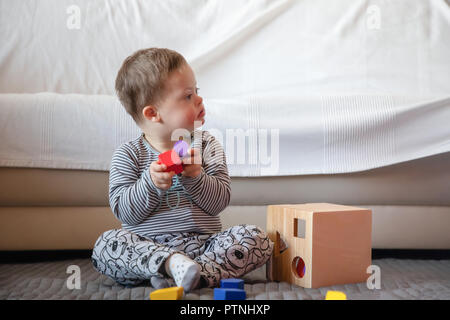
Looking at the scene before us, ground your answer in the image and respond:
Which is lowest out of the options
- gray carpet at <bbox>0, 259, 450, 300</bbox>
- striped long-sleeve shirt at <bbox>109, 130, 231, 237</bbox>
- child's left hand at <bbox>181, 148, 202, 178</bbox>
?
gray carpet at <bbox>0, 259, 450, 300</bbox>

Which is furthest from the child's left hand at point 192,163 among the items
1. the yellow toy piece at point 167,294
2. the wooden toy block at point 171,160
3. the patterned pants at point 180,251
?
the yellow toy piece at point 167,294

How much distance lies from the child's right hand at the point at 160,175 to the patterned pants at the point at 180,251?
11cm

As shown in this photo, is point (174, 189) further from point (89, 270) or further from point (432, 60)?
point (432, 60)

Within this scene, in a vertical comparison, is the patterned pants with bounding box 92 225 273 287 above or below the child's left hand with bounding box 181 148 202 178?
below

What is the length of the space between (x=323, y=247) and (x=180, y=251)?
0.88 ft

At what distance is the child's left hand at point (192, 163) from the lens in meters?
0.89

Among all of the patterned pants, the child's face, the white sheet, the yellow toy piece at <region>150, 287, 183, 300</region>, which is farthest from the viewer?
the white sheet

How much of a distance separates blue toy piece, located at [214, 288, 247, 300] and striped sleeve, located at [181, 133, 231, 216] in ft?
0.84

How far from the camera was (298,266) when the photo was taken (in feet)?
3.22

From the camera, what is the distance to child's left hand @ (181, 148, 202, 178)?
0.89 metres

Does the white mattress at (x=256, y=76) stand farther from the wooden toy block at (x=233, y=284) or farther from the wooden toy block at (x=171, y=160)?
the wooden toy block at (x=233, y=284)

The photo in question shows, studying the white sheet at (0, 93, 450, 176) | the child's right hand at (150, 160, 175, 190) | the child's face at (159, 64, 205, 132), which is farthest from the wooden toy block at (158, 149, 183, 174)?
the white sheet at (0, 93, 450, 176)

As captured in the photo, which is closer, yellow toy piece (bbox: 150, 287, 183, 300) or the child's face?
yellow toy piece (bbox: 150, 287, 183, 300)

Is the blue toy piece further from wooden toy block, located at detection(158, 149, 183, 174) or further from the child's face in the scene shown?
the child's face
